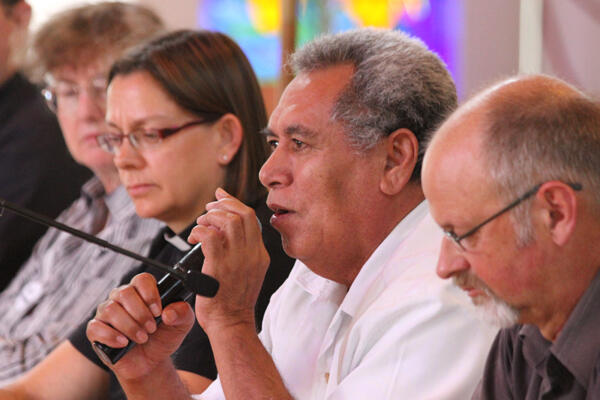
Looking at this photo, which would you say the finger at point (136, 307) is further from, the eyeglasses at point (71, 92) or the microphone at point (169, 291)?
the eyeglasses at point (71, 92)

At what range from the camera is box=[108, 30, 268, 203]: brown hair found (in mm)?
2371

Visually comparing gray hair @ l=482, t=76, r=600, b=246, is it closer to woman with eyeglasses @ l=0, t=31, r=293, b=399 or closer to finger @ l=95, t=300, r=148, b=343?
finger @ l=95, t=300, r=148, b=343

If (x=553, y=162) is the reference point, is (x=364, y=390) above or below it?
below

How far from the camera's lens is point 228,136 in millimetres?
2402

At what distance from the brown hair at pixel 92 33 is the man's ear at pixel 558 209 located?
204 centimetres

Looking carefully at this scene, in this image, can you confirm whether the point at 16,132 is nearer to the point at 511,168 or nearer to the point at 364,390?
the point at 364,390

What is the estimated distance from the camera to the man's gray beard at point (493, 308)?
130 centimetres

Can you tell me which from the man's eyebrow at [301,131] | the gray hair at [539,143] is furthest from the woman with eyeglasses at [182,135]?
the gray hair at [539,143]

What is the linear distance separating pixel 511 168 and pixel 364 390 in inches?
18.9

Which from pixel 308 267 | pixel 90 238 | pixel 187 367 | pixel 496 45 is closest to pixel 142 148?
pixel 187 367

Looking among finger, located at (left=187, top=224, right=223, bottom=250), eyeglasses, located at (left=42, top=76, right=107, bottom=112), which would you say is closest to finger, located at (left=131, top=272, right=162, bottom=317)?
finger, located at (left=187, top=224, right=223, bottom=250)

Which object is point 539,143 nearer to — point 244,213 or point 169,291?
point 244,213

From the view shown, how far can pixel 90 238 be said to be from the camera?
1.39 metres


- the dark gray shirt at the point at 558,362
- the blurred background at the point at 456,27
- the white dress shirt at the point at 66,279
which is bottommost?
the white dress shirt at the point at 66,279
